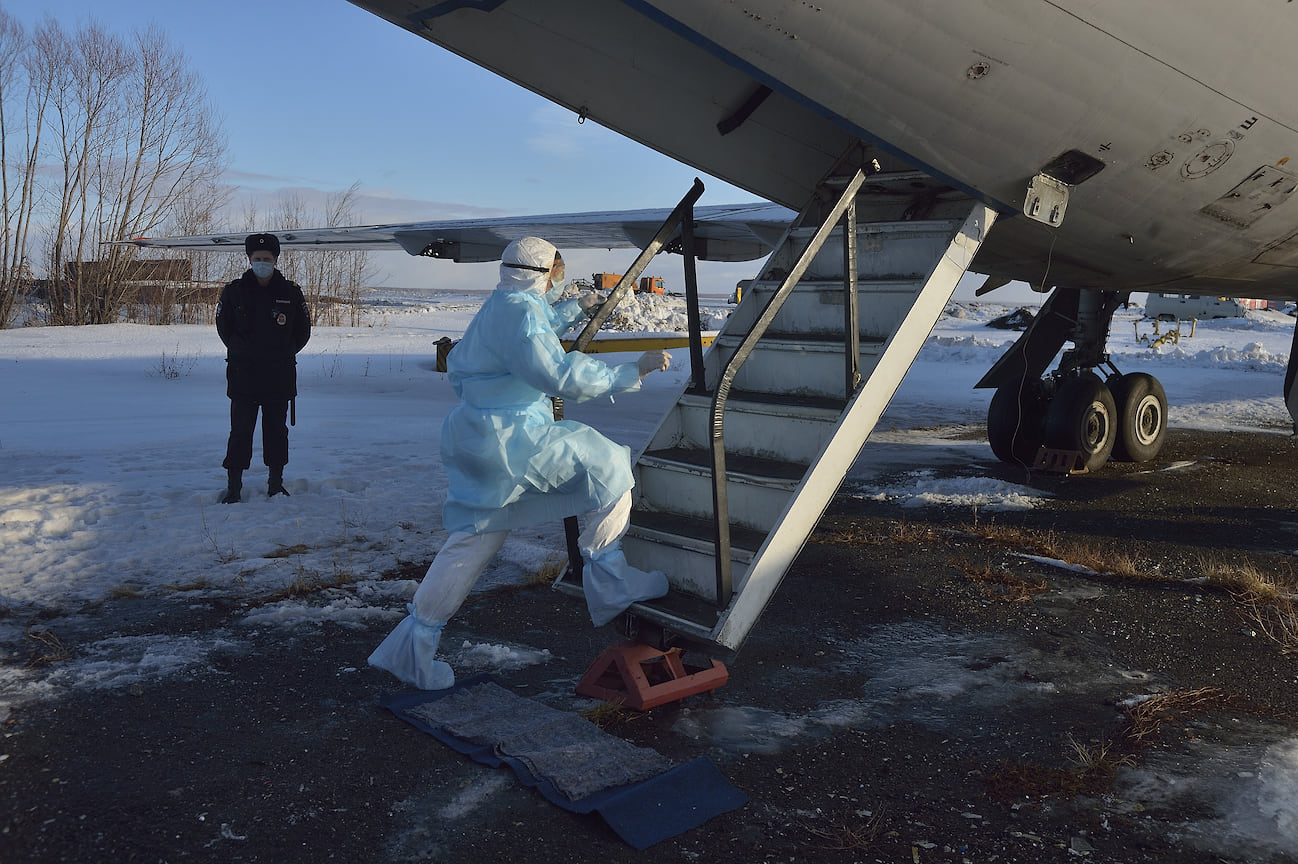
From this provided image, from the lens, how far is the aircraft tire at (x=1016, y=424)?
32.3 feet

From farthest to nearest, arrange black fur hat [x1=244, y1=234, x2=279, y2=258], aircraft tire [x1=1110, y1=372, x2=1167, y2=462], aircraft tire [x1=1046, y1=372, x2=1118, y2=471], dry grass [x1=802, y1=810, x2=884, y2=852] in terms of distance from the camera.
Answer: aircraft tire [x1=1110, y1=372, x2=1167, y2=462] < aircraft tire [x1=1046, y1=372, x2=1118, y2=471] < black fur hat [x1=244, y1=234, x2=279, y2=258] < dry grass [x1=802, y1=810, x2=884, y2=852]

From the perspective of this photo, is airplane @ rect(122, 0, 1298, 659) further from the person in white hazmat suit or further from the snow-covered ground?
the snow-covered ground

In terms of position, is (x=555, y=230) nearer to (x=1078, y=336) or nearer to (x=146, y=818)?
(x=1078, y=336)

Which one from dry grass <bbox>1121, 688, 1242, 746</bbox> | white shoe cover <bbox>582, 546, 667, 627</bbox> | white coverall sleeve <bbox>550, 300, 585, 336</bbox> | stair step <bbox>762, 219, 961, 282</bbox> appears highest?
stair step <bbox>762, 219, 961, 282</bbox>

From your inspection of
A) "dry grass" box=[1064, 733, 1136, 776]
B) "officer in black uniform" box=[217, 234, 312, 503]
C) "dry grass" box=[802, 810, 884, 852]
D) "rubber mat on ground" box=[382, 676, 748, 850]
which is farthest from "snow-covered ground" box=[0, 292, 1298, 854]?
"dry grass" box=[802, 810, 884, 852]

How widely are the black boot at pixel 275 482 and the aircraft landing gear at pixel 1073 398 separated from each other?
7.05 metres

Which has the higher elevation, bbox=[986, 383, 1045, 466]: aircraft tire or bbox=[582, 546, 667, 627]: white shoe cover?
bbox=[986, 383, 1045, 466]: aircraft tire

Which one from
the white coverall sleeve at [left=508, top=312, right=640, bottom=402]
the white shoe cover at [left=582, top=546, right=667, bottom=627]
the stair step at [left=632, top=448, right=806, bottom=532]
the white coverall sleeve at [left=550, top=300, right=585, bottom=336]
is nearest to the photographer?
the white coverall sleeve at [left=508, top=312, right=640, bottom=402]

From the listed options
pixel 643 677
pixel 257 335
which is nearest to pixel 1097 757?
pixel 643 677

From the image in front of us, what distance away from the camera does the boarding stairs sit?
3.88 meters

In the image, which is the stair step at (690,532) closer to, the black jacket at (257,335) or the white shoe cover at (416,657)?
the white shoe cover at (416,657)

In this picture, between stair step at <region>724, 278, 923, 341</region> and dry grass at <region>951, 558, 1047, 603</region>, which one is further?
dry grass at <region>951, 558, 1047, 603</region>

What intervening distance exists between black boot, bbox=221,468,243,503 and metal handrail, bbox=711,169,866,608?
484 centimetres

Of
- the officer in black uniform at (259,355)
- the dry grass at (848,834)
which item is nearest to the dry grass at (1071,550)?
the dry grass at (848,834)
